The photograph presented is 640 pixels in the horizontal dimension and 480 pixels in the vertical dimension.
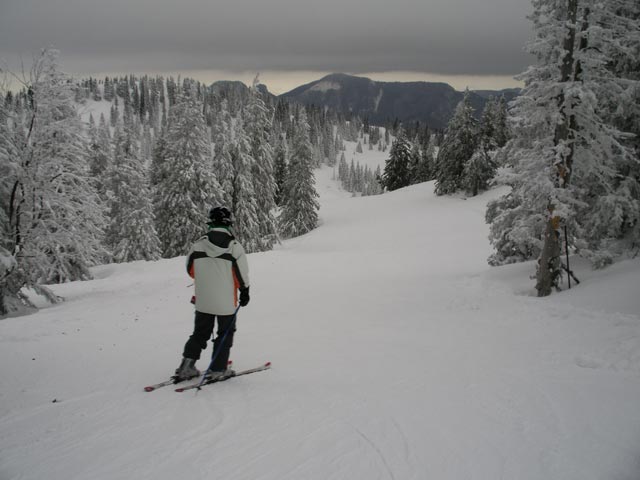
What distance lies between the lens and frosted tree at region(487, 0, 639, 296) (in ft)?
31.0

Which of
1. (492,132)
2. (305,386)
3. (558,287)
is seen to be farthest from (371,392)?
(492,132)

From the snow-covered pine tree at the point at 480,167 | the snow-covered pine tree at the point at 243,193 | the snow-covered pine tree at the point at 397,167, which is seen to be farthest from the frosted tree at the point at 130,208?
the snow-covered pine tree at the point at 397,167

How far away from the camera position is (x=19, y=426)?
13.7ft

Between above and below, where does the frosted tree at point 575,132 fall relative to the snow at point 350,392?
above

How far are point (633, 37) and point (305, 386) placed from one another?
36.5 feet

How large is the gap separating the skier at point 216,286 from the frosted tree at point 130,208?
86.2 feet

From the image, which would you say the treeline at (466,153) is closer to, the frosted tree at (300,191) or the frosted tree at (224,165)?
the frosted tree at (300,191)

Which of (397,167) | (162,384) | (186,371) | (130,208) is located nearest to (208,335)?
(186,371)

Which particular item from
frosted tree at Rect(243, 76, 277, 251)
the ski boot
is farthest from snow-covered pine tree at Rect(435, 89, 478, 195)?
the ski boot

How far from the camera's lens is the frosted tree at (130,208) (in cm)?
2912

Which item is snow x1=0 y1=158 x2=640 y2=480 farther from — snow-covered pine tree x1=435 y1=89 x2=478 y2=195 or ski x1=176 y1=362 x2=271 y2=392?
snow-covered pine tree x1=435 y1=89 x2=478 y2=195

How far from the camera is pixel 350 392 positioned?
16.9ft

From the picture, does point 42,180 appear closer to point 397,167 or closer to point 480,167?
point 480,167

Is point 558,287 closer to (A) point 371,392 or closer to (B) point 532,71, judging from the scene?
(B) point 532,71
